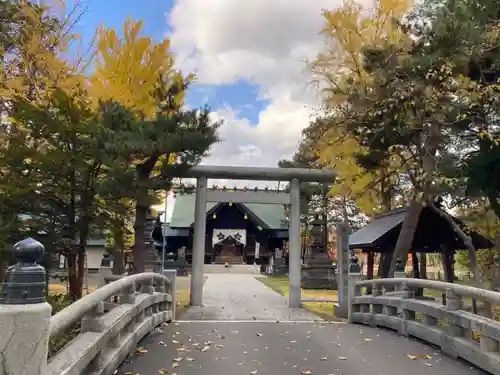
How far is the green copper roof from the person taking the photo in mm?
35625

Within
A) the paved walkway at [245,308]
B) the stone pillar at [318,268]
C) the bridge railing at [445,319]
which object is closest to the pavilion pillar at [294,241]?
the paved walkway at [245,308]

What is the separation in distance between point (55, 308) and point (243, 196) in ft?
26.0

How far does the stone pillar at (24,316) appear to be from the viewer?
266cm

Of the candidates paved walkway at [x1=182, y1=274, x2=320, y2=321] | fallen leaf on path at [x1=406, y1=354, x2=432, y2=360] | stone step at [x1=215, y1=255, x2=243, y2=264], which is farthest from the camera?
stone step at [x1=215, y1=255, x2=243, y2=264]

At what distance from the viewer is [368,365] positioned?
5621 millimetres

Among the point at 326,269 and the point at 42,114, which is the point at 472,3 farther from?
the point at 326,269

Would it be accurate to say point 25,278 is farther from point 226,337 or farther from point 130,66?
point 130,66

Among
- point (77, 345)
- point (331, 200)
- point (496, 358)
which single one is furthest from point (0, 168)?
point (331, 200)

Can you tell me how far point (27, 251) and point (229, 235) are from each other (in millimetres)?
34752

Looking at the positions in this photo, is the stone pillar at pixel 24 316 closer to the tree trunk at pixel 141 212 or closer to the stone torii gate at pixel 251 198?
the tree trunk at pixel 141 212

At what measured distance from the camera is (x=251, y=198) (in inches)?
601

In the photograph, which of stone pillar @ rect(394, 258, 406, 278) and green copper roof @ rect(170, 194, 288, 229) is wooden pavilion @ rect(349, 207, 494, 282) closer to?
stone pillar @ rect(394, 258, 406, 278)

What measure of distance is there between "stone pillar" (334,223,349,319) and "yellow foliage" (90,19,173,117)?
6876 mm

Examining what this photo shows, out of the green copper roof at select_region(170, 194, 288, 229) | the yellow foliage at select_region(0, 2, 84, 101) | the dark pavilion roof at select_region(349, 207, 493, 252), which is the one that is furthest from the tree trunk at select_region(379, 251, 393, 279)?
the green copper roof at select_region(170, 194, 288, 229)
